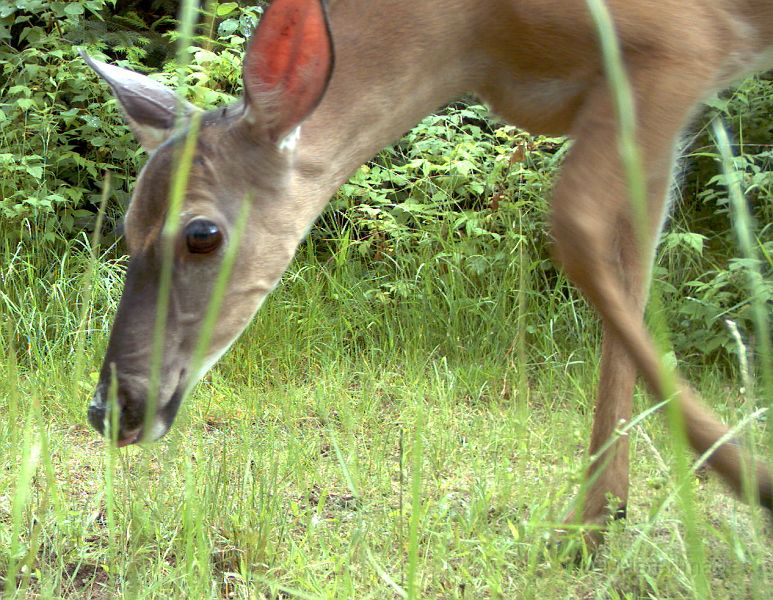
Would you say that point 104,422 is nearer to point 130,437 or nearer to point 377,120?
point 130,437

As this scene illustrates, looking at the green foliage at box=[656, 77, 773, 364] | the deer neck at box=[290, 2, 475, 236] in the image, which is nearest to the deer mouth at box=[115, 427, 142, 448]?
the deer neck at box=[290, 2, 475, 236]

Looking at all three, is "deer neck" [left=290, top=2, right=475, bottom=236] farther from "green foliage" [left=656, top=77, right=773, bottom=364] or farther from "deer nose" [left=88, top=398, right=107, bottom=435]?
"green foliage" [left=656, top=77, right=773, bottom=364]

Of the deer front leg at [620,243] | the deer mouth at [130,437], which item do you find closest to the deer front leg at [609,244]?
the deer front leg at [620,243]

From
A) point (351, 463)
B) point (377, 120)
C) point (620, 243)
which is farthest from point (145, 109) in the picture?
point (620, 243)

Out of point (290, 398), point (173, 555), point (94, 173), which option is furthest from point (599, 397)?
point (94, 173)

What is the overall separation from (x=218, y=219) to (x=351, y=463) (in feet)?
2.83

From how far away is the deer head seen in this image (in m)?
2.56

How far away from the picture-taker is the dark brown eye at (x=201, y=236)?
2.66 m

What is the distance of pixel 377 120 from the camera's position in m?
2.87

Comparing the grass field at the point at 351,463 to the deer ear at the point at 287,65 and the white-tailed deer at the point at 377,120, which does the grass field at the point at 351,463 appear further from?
the deer ear at the point at 287,65

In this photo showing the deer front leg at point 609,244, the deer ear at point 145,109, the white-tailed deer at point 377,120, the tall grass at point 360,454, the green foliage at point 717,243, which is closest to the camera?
the deer front leg at point 609,244

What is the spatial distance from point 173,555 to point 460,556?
2.28 ft

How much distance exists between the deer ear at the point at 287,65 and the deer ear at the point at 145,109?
34cm

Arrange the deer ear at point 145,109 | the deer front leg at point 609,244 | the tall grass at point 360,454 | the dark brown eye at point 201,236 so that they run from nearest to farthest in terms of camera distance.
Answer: the deer front leg at point 609,244
the tall grass at point 360,454
the dark brown eye at point 201,236
the deer ear at point 145,109
